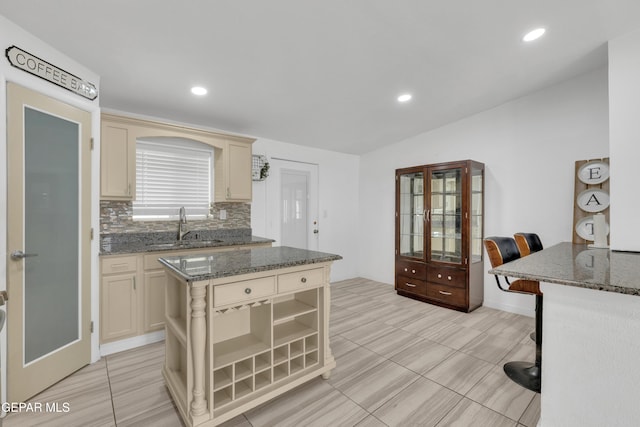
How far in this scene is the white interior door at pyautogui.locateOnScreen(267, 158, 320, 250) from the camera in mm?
4290

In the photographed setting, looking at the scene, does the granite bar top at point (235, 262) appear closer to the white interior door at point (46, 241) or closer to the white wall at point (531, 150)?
the white interior door at point (46, 241)

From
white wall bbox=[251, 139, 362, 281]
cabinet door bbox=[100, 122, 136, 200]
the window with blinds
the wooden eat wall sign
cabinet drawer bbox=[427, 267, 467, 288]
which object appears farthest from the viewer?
white wall bbox=[251, 139, 362, 281]

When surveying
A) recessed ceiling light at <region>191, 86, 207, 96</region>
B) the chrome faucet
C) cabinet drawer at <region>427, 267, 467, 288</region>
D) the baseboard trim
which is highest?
recessed ceiling light at <region>191, 86, 207, 96</region>

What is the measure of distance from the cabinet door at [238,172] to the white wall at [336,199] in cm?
59

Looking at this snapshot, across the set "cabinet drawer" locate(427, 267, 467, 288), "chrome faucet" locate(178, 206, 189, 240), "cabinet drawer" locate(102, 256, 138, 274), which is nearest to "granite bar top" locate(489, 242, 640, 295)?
"cabinet drawer" locate(427, 267, 467, 288)

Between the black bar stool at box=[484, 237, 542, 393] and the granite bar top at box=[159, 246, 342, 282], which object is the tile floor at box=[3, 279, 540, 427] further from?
the granite bar top at box=[159, 246, 342, 282]

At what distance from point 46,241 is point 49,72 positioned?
3.95ft

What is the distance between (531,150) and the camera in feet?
11.4

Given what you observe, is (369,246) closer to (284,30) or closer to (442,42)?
(442,42)

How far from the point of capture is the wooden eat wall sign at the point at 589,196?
9.51 ft

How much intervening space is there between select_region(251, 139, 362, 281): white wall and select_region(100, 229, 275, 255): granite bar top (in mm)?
825

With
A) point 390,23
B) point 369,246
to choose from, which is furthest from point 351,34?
point 369,246

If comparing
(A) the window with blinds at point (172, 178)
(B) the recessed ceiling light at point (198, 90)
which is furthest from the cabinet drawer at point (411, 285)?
(B) the recessed ceiling light at point (198, 90)

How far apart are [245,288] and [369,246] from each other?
3759mm
